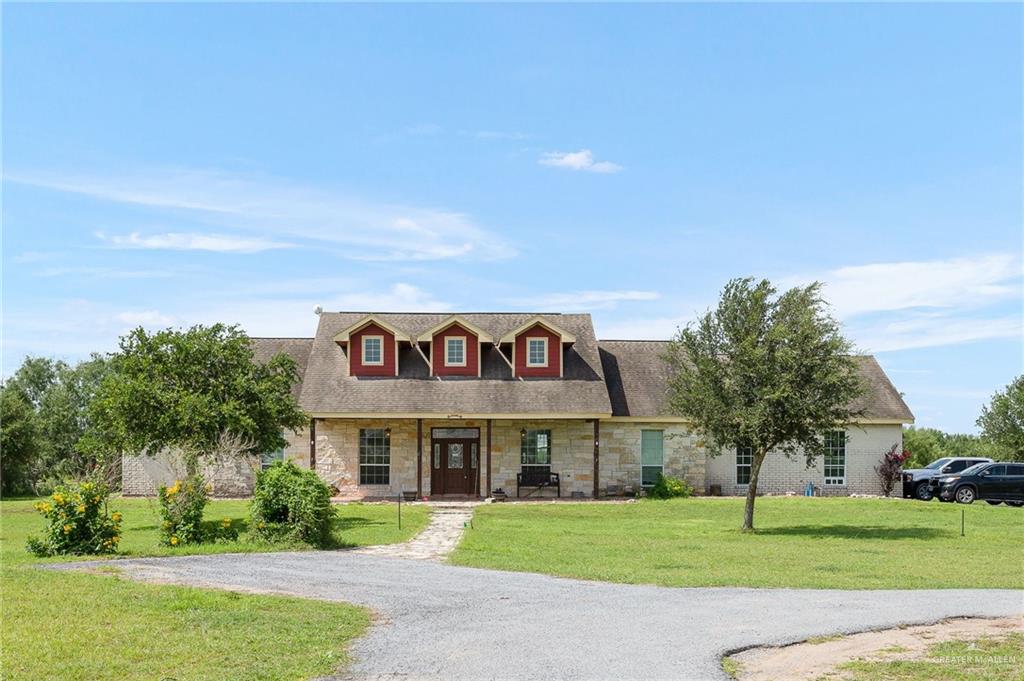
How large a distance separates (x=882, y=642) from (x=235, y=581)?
897 cm

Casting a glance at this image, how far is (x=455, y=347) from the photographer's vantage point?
37281mm

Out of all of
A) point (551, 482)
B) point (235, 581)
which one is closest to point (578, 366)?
point (551, 482)

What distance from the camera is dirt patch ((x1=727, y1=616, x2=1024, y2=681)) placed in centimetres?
968

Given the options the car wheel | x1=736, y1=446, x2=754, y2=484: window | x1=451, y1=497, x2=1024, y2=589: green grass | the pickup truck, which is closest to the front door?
x1=451, y1=497, x2=1024, y2=589: green grass

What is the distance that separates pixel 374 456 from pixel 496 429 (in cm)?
451

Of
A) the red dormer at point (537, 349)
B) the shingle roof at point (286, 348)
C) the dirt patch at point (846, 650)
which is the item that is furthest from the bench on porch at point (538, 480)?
the dirt patch at point (846, 650)

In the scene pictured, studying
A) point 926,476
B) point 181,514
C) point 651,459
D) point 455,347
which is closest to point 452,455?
point 455,347

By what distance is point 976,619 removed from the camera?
40.0 feet

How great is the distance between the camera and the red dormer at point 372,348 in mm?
36906

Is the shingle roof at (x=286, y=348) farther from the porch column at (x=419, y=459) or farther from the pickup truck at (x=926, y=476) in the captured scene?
the pickup truck at (x=926, y=476)

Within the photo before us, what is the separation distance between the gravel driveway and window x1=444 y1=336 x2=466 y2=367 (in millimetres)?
20074

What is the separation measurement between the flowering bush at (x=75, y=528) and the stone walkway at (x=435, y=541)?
15.1ft

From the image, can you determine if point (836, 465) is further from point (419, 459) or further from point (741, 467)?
point (419, 459)

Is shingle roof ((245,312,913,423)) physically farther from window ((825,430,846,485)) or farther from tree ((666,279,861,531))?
tree ((666,279,861,531))
